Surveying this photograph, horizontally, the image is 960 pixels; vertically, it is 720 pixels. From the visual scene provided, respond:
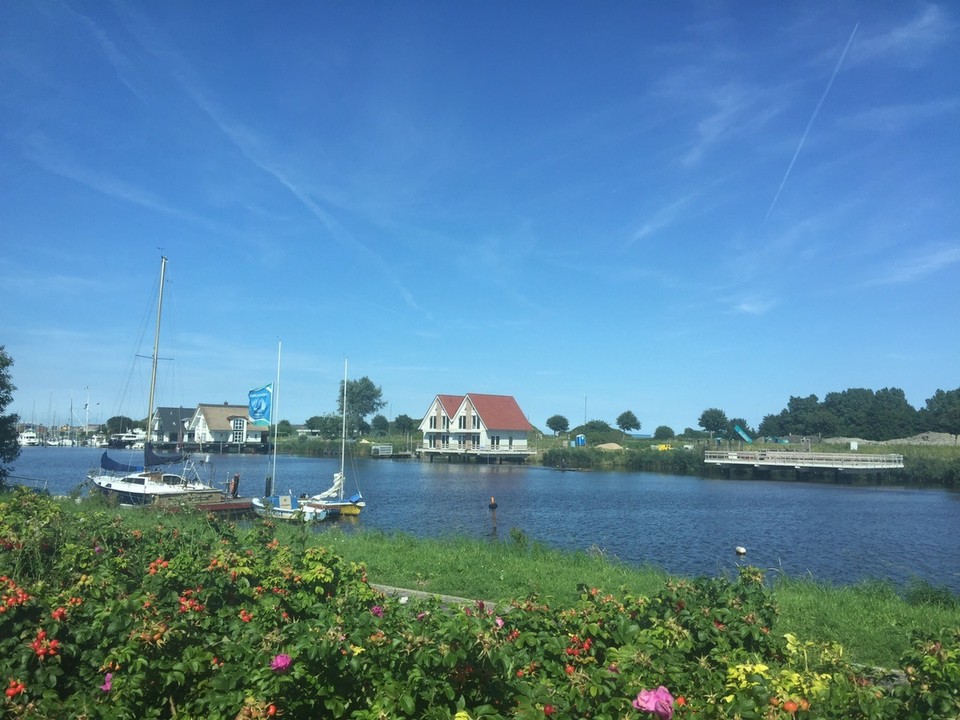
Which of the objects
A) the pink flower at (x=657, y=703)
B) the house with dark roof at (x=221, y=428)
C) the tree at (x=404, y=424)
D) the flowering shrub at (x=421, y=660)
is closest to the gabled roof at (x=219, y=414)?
the house with dark roof at (x=221, y=428)

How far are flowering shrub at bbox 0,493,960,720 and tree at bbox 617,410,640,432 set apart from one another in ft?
399

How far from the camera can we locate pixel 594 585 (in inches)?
439

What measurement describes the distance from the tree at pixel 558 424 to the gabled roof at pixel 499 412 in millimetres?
46770

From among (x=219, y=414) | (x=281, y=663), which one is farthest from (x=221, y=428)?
(x=281, y=663)

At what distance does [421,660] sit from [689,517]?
3375 cm

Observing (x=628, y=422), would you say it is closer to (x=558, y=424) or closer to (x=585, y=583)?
(x=558, y=424)

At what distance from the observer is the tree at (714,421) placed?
118m

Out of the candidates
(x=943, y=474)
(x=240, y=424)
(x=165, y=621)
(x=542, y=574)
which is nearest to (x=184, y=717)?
(x=165, y=621)

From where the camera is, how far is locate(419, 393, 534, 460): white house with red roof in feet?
276

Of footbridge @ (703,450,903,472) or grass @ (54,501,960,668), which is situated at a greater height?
footbridge @ (703,450,903,472)

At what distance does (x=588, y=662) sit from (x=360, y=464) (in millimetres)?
80709

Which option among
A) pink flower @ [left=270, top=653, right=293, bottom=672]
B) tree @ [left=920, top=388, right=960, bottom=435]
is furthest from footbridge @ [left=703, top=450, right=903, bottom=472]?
pink flower @ [left=270, top=653, right=293, bottom=672]

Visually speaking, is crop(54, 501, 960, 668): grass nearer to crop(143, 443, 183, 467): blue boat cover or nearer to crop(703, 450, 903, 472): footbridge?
crop(143, 443, 183, 467): blue boat cover

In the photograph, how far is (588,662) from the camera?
411cm
